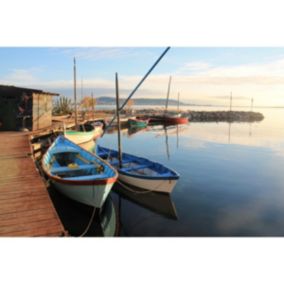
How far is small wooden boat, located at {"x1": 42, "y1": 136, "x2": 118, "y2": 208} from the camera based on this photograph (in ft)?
29.3

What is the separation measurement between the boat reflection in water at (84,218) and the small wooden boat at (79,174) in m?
0.54

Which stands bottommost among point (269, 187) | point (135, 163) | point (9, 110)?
point (269, 187)

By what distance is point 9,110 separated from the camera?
2039 centimetres

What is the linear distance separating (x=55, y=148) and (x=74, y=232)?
21.8 feet

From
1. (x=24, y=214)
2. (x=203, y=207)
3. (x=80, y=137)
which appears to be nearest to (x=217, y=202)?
(x=203, y=207)

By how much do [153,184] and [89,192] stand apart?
318 cm

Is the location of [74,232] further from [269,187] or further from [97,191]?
[269,187]

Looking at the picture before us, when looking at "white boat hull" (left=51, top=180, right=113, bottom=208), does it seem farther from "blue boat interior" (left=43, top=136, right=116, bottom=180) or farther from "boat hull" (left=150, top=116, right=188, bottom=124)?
"boat hull" (left=150, top=116, right=188, bottom=124)

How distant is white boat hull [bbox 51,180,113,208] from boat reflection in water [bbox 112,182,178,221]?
1882 mm

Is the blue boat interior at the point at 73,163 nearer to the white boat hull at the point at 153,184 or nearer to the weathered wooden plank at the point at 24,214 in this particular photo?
the white boat hull at the point at 153,184

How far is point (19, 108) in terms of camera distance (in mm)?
19922

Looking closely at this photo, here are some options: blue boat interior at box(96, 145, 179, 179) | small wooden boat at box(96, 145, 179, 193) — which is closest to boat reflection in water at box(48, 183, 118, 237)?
small wooden boat at box(96, 145, 179, 193)

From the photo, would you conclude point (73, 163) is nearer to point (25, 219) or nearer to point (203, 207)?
point (203, 207)
